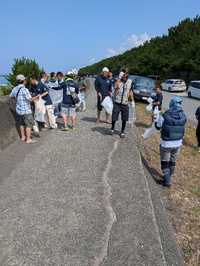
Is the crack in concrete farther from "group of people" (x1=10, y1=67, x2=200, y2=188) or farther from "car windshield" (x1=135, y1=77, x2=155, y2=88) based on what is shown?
"car windshield" (x1=135, y1=77, x2=155, y2=88)

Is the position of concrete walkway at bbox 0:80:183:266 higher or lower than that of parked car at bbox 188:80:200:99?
higher

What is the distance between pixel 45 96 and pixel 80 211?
13.0 feet

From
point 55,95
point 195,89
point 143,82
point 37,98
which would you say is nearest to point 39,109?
point 37,98

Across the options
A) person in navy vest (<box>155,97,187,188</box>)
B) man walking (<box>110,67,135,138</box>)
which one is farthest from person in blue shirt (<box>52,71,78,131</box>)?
person in navy vest (<box>155,97,187,188</box>)

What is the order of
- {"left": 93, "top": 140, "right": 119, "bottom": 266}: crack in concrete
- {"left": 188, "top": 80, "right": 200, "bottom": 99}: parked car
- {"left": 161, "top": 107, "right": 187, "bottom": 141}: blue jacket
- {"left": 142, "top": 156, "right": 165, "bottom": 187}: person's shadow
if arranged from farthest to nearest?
1. {"left": 188, "top": 80, "right": 200, "bottom": 99}: parked car
2. {"left": 142, "top": 156, "right": 165, "bottom": 187}: person's shadow
3. {"left": 161, "top": 107, "right": 187, "bottom": 141}: blue jacket
4. {"left": 93, "top": 140, "right": 119, "bottom": 266}: crack in concrete

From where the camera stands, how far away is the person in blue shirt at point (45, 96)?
5728 mm

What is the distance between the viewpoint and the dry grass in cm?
302

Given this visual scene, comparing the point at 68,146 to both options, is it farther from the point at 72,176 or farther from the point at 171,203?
the point at 171,203

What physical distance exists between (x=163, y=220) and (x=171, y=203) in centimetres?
83

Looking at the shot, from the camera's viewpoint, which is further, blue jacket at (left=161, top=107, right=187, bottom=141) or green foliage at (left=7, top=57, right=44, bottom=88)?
green foliage at (left=7, top=57, right=44, bottom=88)

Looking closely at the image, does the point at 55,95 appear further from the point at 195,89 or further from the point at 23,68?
the point at 195,89

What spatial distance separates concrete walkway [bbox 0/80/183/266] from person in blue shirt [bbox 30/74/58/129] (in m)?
1.59

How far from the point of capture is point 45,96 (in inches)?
239

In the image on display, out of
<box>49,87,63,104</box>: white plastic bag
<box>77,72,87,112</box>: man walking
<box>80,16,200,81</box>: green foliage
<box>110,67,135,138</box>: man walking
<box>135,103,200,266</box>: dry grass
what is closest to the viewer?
<box>135,103,200,266</box>: dry grass
